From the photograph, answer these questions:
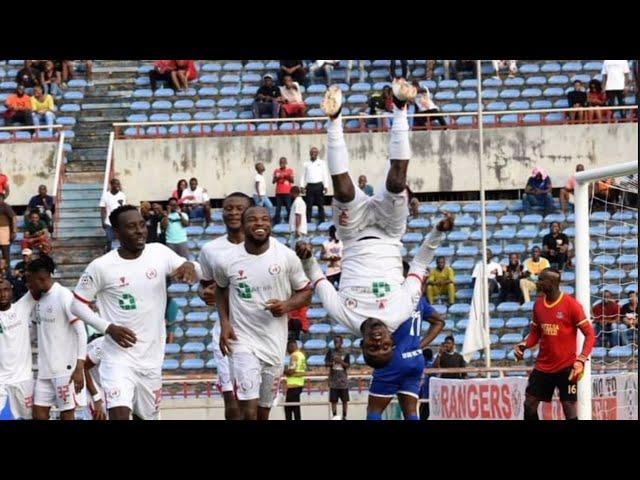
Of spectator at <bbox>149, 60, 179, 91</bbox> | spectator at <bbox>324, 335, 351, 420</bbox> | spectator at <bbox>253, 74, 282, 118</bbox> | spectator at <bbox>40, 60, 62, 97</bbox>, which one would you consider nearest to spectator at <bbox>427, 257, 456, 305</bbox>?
spectator at <bbox>324, 335, 351, 420</bbox>

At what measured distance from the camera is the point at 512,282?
86.9 feet

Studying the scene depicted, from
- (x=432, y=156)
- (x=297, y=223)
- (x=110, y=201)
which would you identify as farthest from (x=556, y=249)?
(x=110, y=201)

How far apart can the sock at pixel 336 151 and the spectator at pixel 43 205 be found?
56.1ft

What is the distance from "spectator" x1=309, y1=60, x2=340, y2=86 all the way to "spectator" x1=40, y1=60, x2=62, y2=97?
5.05 metres

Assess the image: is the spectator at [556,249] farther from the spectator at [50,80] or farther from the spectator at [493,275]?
the spectator at [50,80]

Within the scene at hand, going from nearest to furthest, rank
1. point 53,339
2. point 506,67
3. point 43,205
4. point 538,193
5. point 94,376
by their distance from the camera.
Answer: point 53,339, point 94,376, point 43,205, point 538,193, point 506,67

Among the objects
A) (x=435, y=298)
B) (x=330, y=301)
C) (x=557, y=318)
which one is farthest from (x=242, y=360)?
(x=435, y=298)

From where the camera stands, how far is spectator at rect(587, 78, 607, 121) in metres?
30.5

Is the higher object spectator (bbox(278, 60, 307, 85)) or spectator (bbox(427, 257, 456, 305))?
spectator (bbox(278, 60, 307, 85))

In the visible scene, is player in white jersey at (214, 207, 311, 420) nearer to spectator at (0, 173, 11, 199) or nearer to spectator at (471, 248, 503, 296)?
spectator at (471, 248, 503, 296)

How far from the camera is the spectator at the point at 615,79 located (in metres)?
30.0

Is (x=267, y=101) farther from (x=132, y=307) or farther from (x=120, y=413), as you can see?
(x=120, y=413)

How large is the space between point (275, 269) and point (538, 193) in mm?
17351
